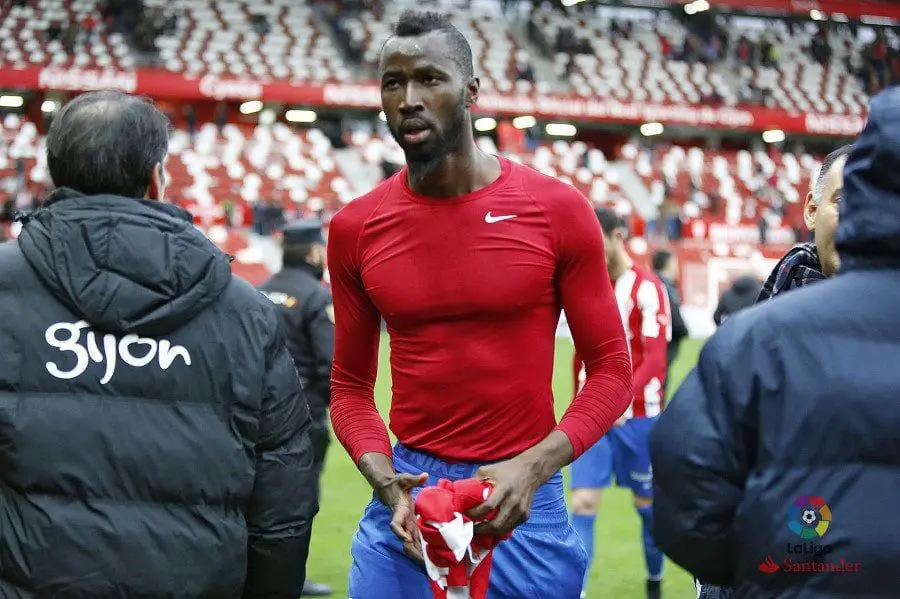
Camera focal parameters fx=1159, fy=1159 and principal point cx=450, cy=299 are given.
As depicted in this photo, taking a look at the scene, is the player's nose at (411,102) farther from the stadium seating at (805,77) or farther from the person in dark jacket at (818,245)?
the stadium seating at (805,77)

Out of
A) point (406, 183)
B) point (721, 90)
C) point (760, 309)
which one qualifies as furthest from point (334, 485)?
point (721, 90)

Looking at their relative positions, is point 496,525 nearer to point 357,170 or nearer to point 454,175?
point 454,175

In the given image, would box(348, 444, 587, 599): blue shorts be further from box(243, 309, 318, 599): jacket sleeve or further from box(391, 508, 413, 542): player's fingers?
box(243, 309, 318, 599): jacket sleeve

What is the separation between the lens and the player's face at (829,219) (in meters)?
2.71

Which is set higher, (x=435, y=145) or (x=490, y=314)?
(x=435, y=145)

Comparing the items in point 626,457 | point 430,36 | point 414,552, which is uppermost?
point 430,36

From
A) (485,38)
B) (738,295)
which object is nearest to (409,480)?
(738,295)

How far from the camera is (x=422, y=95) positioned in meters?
2.77

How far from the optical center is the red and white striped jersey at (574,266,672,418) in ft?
21.2

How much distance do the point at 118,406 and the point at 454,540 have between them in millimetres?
752

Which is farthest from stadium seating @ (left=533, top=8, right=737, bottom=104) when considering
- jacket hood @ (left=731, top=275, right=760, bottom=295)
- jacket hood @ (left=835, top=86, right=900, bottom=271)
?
jacket hood @ (left=835, top=86, right=900, bottom=271)

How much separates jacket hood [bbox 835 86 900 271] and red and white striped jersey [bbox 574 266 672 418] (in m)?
4.56

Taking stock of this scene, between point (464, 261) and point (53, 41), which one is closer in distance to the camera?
point (464, 261)

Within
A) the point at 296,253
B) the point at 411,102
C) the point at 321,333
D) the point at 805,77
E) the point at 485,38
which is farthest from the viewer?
the point at 805,77
